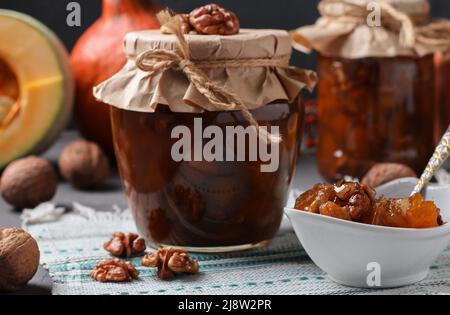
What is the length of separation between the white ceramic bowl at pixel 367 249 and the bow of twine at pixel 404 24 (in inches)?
22.2

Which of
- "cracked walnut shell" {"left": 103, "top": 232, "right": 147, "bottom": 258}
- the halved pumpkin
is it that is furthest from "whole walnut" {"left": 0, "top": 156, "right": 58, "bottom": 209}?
"cracked walnut shell" {"left": 103, "top": 232, "right": 147, "bottom": 258}

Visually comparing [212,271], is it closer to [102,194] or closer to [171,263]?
[171,263]

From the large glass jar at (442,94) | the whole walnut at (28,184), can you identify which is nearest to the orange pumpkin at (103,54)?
the whole walnut at (28,184)

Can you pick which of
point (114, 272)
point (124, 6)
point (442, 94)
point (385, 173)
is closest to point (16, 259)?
point (114, 272)

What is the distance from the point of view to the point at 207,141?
1245mm

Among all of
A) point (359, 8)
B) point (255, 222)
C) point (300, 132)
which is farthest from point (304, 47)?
point (255, 222)

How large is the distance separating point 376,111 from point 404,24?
17 centimetres

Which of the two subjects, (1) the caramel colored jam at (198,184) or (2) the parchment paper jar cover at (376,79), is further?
(2) the parchment paper jar cover at (376,79)

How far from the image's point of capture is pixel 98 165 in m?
1.79

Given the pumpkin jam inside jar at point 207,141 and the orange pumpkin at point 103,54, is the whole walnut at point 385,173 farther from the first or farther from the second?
the orange pumpkin at point 103,54

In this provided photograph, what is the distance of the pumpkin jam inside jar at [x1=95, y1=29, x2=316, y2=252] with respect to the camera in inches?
48.9

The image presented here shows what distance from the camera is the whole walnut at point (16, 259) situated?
1.14 m

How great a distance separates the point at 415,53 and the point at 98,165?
0.66 metres
